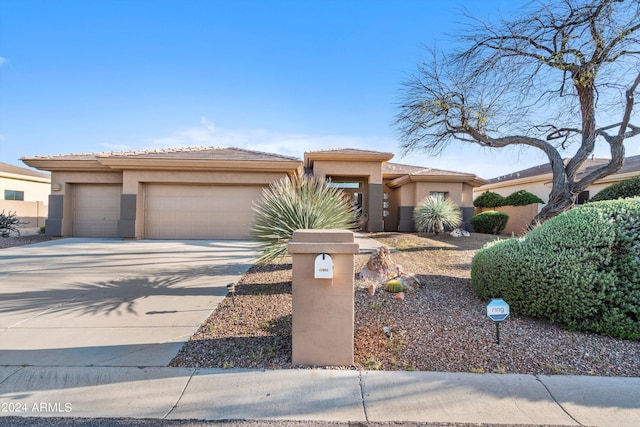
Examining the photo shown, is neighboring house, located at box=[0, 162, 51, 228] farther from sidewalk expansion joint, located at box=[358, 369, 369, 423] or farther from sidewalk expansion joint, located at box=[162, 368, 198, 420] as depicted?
sidewalk expansion joint, located at box=[358, 369, 369, 423]

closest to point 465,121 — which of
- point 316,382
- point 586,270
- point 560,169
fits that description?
point 560,169

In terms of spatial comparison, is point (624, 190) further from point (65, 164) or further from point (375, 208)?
point (65, 164)

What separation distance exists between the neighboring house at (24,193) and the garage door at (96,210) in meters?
10.0

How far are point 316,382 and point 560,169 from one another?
11.6m

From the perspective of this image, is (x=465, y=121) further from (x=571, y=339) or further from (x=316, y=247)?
(x=316, y=247)

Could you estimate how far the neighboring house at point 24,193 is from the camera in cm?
2242

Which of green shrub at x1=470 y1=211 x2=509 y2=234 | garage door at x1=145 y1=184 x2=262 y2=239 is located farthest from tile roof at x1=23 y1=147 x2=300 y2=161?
green shrub at x1=470 y1=211 x2=509 y2=234

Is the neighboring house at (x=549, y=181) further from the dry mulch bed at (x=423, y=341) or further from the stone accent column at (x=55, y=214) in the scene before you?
the stone accent column at (x=55, y=214)

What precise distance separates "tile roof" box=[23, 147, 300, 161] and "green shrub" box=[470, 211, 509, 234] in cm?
1006

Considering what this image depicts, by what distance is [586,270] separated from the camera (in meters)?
4.39

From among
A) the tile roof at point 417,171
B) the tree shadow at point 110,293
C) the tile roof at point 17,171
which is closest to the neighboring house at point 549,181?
the tile roof at point 417,171

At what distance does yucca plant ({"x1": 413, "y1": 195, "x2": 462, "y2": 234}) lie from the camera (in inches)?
600

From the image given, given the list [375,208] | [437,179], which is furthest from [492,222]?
[375,208]

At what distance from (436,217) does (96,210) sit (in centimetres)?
1622
